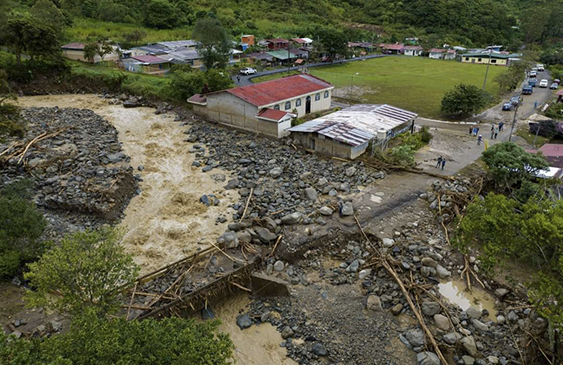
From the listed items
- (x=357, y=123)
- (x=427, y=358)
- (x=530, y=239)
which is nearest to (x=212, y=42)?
(x=357, y=123)

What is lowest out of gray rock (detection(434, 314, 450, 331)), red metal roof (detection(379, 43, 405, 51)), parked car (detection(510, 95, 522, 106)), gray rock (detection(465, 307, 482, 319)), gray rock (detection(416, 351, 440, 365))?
gray rock (detection(465, 307, 482, 319))

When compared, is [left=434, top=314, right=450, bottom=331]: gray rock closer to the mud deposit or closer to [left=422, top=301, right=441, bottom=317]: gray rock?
[left=422, top=301, right=441, bottom=317]: gray rock

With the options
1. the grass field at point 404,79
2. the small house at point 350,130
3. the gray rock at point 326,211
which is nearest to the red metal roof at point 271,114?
the small house at point 350,130

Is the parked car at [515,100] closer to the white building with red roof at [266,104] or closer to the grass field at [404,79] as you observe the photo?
the grass field at [404,79]

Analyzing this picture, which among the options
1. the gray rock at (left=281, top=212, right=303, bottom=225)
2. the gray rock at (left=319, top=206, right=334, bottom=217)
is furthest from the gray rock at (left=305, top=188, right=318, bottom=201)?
the gray rock at (left=281, top=212, right=303, bottom=225)

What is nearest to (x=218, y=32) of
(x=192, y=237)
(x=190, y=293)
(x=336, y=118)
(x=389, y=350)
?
(x=336, y=118)

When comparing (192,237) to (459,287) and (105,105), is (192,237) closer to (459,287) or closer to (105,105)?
(459,287)
